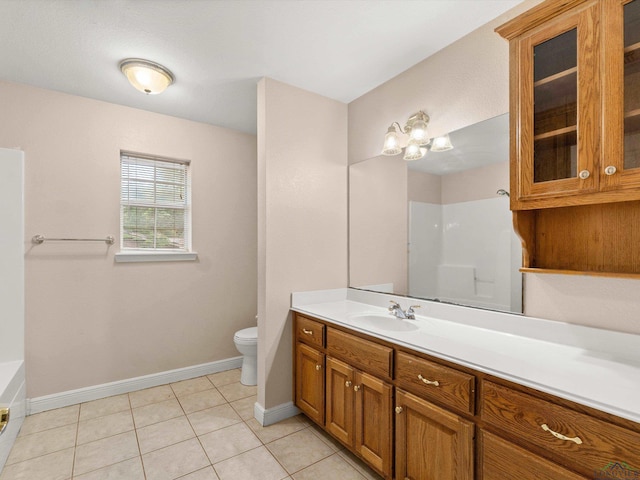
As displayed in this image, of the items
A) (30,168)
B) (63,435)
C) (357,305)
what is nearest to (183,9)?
(30,168)

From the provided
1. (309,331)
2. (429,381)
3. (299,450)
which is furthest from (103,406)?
Result: (429,381)

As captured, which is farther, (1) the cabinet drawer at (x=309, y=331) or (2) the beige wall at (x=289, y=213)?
(2) the beige wall at (x=289, y=213)

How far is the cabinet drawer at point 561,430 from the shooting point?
93 cm

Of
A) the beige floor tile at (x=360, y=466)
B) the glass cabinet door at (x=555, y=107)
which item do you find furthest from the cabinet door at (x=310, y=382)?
the glass cabinet door at (x=555, y=107)

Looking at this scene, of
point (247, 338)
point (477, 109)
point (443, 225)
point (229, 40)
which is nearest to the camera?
point (477, 109)

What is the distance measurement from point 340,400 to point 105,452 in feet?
4.92

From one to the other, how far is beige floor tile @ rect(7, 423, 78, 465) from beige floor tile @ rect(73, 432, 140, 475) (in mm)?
147

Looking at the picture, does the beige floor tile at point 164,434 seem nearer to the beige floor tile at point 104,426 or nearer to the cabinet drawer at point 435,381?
the beige floor tile at point 104,426

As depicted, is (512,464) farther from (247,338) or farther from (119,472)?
(247,338)

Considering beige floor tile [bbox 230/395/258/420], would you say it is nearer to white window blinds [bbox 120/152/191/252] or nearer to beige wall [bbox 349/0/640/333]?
white window blinds [bbox 120/152/191/252]

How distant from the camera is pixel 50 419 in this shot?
2.40 meters

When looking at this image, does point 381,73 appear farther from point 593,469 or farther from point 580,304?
point 593,469

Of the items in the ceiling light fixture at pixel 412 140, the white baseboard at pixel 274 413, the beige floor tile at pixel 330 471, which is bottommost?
the beige floor tile at pixel 330 471

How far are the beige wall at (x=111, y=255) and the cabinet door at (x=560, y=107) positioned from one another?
2677 millimetres
